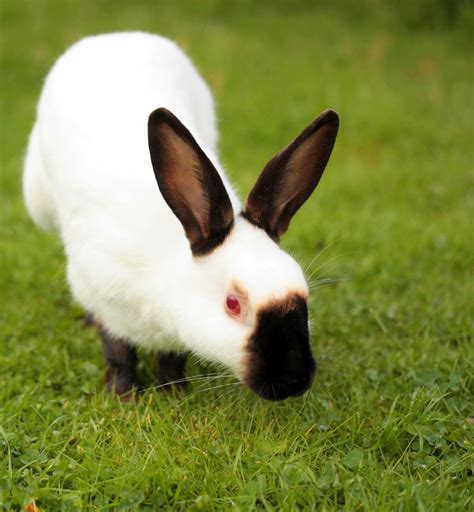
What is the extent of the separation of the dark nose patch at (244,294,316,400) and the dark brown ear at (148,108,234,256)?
0.39 meters

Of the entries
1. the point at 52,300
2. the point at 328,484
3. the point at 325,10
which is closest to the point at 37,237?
the point at 52,300

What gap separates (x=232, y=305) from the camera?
2.66 m

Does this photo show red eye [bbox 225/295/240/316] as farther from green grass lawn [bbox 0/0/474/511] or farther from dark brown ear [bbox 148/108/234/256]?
green grass lawn [bbox 0/0/474/511]

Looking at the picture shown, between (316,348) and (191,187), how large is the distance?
1352mm

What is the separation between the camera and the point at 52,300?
445cm

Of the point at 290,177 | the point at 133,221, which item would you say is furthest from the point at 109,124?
the point at 290,177

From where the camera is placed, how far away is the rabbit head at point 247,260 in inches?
100

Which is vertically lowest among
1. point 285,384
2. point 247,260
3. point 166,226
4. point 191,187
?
point 285,384

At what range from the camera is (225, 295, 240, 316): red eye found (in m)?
2.64

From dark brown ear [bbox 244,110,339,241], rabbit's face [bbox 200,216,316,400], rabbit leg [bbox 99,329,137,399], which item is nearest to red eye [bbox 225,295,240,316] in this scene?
rabbit's face [bbox 200,216,316,400]

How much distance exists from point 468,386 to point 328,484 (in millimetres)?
1074

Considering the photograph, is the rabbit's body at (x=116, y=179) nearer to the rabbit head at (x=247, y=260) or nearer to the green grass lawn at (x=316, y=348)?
the rabbit head at (x=247, y=260)

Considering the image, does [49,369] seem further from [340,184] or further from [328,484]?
[340,184]

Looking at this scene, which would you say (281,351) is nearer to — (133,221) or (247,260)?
(247,260)
